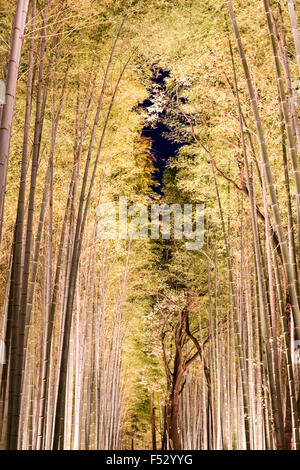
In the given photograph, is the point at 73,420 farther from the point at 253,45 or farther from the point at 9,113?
the point at 253,45

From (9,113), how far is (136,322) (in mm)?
11079

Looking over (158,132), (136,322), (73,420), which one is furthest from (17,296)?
(136,322)

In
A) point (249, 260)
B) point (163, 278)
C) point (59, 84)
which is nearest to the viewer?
point (59, 84)

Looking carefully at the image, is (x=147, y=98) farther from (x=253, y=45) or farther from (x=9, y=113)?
(x=9, y=113)

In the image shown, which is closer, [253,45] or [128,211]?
[253,45]

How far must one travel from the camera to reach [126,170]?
7.02m

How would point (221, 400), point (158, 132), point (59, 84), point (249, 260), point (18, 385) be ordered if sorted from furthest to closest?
point (221, 400), point (158, 132), point (249, 260), point (59, 84), point (18, 385)

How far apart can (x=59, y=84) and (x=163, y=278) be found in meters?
6.81

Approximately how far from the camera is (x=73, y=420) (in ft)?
16.3

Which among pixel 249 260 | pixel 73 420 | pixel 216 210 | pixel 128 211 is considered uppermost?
pixel 128 211

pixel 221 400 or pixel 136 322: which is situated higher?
pixel 136 322

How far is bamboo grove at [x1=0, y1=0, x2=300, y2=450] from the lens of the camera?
275 cm

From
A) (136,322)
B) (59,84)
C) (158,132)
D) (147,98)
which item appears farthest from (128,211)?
(136,322)

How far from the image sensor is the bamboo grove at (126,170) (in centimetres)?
275
